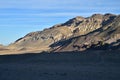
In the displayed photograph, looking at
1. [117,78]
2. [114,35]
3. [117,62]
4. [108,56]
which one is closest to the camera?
[117,78]

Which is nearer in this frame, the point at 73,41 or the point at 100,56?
the point at 100,56

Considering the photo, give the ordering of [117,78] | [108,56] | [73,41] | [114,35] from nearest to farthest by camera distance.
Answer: [117,78] < [108,56] < [114,35] < [73,41]

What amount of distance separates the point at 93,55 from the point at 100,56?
148cm

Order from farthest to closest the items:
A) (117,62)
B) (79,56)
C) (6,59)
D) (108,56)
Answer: (6,59), (79,56), (108,56), (117,62)

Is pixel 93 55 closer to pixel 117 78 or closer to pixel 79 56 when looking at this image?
pixel 79 56

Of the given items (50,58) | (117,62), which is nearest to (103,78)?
(117,62)

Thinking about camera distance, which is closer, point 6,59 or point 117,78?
point 117,78

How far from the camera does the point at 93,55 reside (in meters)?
44.2

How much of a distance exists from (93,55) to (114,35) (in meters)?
86.5

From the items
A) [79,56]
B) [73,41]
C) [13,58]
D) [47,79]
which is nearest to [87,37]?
[73,41]

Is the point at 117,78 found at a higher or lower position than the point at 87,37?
lower

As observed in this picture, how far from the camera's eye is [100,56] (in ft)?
141

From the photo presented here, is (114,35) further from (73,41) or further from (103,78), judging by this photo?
(103,78)

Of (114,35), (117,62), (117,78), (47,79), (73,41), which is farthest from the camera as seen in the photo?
(73,41)
